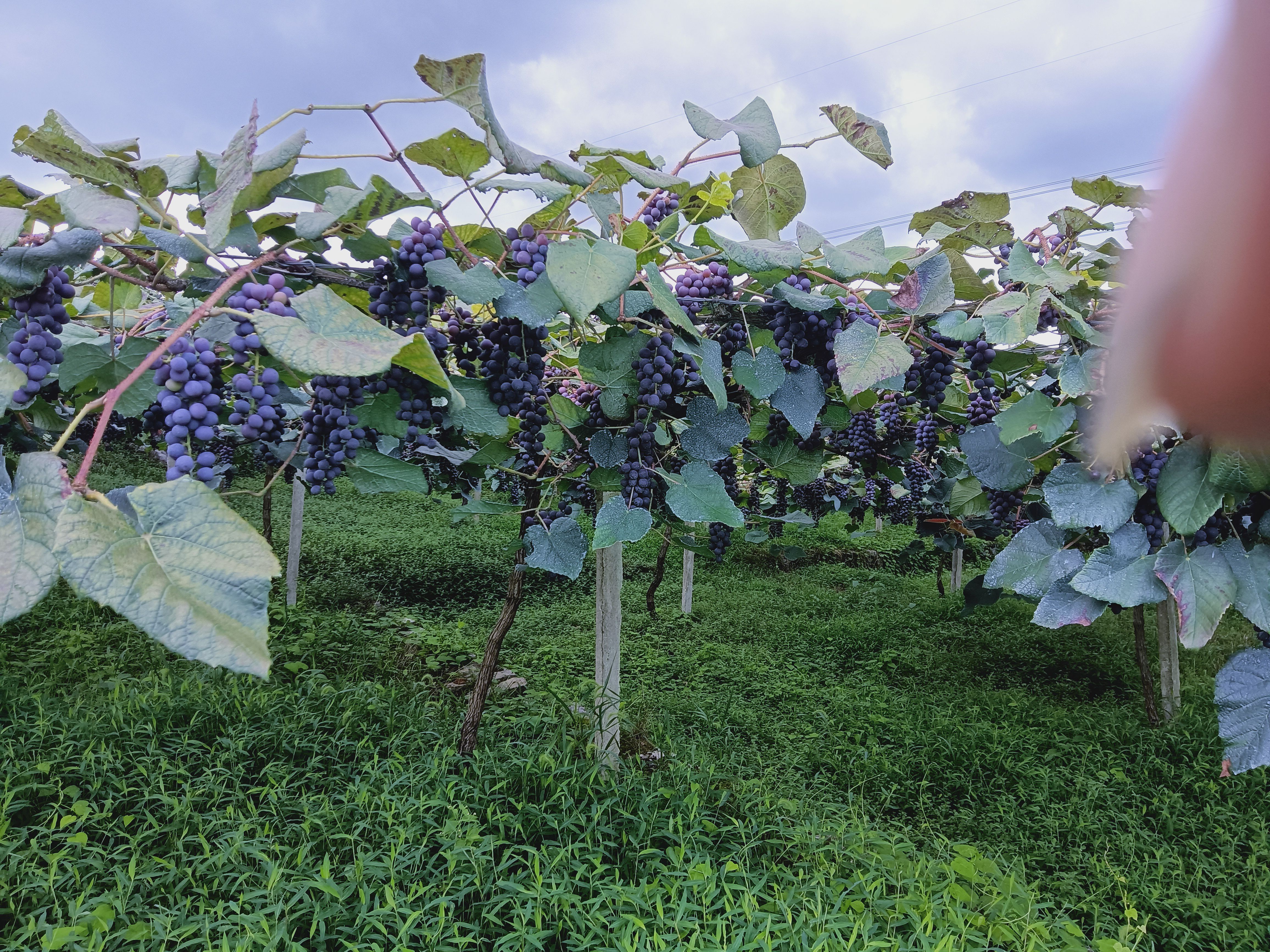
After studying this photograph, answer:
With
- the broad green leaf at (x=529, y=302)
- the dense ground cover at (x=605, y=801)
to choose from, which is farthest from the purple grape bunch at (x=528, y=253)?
the dense ground cover at (x=605, y=801)

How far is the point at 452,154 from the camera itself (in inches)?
46.7

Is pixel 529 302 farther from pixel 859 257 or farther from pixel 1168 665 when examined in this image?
pixel 1168 665

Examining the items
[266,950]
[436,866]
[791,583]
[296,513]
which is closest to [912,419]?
[436,866]

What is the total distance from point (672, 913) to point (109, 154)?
6.71 ft

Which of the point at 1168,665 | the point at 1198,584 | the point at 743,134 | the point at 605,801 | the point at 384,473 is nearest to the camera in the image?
the point at 743,134

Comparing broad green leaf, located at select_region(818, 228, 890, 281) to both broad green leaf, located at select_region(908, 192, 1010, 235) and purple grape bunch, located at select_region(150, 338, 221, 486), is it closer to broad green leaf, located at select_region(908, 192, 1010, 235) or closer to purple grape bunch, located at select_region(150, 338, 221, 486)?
broad green leaf, located at select_region(908, 192, 1010, 235)

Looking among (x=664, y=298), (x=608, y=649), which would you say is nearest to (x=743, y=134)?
(x=664, y=298)

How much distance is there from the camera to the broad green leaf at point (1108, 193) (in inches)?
65.4

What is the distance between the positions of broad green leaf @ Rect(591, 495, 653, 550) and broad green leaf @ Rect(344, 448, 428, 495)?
0.35 metres

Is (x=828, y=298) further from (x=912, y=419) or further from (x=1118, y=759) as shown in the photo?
(x=1118, y=759)

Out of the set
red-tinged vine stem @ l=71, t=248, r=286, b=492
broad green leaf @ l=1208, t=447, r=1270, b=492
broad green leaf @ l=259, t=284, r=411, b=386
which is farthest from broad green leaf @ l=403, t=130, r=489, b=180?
broad green leaf @ l=1208, t=447, r=1270, b=492

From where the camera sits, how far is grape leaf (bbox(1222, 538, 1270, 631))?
146cm

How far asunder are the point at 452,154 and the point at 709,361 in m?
0.56

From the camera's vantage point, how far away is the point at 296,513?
5.09m
